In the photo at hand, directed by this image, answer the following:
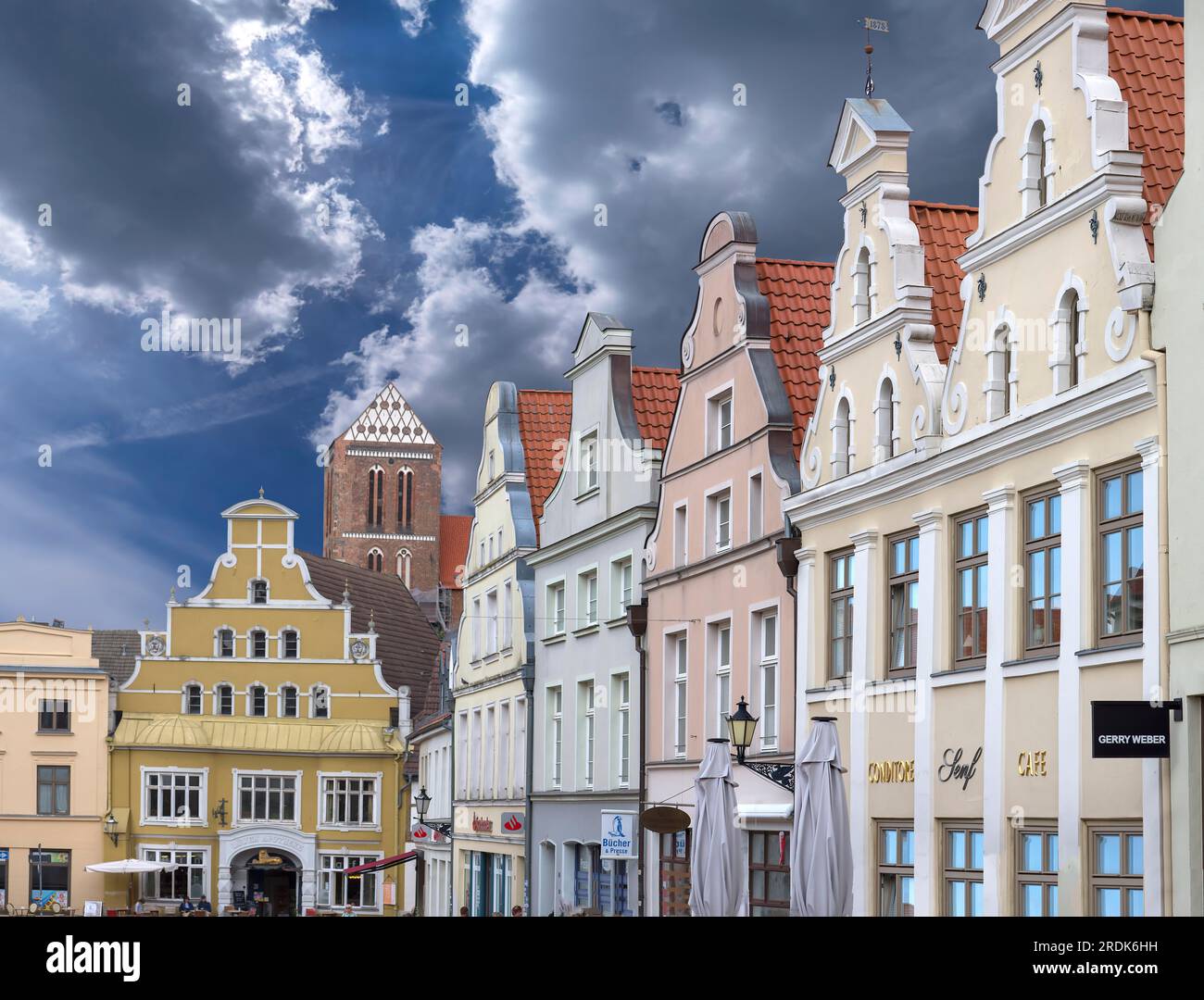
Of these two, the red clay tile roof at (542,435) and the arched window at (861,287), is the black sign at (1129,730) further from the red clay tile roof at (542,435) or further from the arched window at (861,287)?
the red clay tile roof at (542,435)

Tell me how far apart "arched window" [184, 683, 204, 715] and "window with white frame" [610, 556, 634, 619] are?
2654cm

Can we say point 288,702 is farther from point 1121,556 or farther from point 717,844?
point 1121,556

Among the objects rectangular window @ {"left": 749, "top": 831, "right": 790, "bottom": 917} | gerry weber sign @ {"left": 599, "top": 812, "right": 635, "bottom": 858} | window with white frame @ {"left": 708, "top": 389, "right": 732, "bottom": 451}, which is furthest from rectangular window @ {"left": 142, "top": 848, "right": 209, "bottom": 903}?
Result: rectangular window @ {"left": 749, "top": 831, "right": 790, "bottom": 917}

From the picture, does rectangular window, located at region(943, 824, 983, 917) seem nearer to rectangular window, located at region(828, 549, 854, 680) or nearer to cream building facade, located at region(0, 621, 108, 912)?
rectangular window, located at region(828, 549, 854, 680)

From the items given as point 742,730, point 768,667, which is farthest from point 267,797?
point 742,730

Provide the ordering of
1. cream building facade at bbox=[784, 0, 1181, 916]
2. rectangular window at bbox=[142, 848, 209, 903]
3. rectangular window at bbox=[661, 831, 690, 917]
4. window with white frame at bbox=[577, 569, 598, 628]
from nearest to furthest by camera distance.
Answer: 1. cream building facade at bbox=[784, 0, 1181, 916]
2. rectangular window at bbox=[661, 831, 690, 917]
3. window with white frame at bbox=[577, 569, 598, 628]
4. rectangular window at bbox=[142, 848, 209, 903]

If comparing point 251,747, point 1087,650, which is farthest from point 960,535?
point 251,747

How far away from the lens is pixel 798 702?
21812mm

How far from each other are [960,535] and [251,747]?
38.2m

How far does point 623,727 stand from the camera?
28.8 m

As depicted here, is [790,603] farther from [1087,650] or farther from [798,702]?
[1087,650]

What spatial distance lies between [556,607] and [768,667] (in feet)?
33.6

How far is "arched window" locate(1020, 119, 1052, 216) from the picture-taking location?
1667cm
